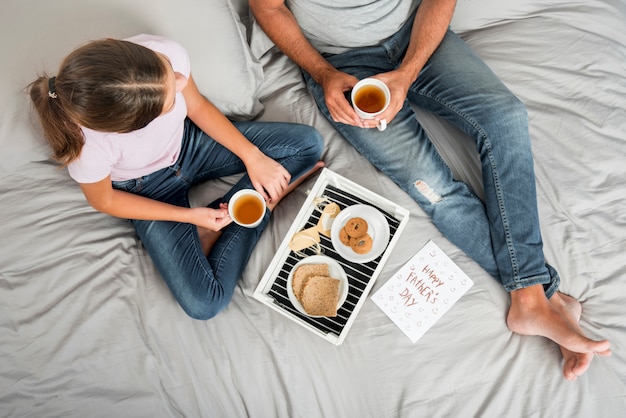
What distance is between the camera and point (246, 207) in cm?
106

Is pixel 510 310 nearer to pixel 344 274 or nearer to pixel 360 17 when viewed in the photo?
pixel 344 274

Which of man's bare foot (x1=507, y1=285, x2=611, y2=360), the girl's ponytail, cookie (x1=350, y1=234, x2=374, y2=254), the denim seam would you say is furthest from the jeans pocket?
man's bare foot (x1=507, y1=285, x2=611, y2=360)

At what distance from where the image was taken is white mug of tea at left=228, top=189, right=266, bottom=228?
104cm

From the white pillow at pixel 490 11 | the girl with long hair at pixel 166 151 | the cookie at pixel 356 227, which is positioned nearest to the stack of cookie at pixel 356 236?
the cookie at pixel 356 227

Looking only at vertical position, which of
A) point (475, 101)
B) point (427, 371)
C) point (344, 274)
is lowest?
point (427, 371)

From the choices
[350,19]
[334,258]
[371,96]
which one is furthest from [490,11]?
[334,258]

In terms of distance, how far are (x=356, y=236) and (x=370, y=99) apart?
14.0 inches

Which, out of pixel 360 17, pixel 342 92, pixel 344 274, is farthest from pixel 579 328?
pixel 360 17

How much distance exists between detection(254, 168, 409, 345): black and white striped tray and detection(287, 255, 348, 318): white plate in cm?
2

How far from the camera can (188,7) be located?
110cm

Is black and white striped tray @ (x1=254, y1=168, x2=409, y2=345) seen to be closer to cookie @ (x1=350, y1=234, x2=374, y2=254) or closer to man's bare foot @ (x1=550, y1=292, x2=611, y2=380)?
cookie @ (x1=350, y1=234, x2=374, y2=254)

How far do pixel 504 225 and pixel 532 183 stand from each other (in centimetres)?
13

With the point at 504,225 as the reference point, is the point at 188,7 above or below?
above

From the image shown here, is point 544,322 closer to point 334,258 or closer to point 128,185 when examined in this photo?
point 334,258
